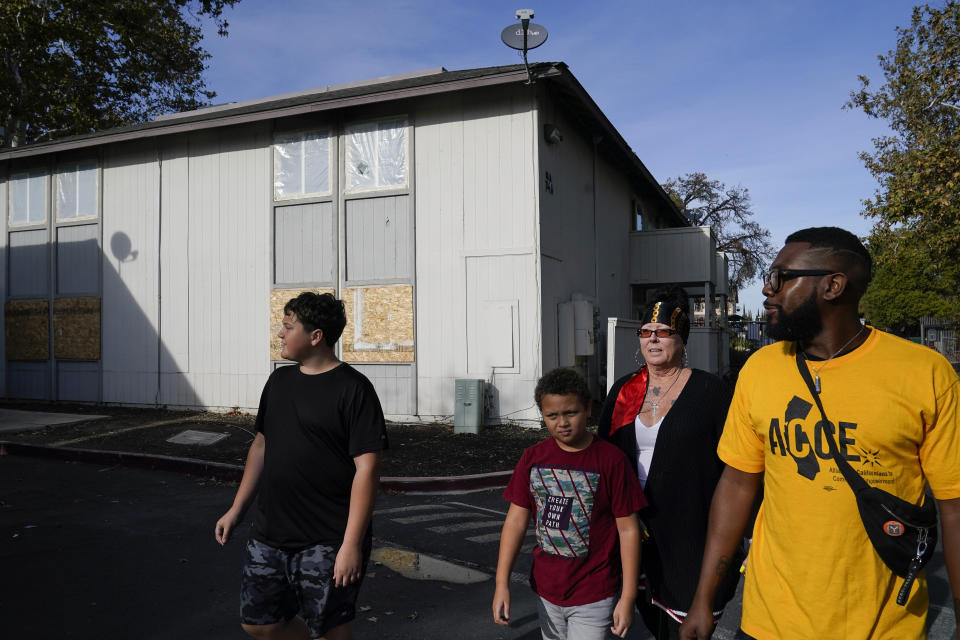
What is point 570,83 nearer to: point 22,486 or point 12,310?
point 22,486

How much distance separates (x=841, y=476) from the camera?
6.30ft

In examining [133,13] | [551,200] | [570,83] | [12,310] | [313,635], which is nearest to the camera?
[313,635]

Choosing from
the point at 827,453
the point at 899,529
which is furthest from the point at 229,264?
the point at 899,529

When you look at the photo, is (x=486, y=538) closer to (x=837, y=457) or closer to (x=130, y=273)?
(x=837, y=457)

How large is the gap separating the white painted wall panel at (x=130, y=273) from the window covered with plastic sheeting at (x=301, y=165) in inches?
131

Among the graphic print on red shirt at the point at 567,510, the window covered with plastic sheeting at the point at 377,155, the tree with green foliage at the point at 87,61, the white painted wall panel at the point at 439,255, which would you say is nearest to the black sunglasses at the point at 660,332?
the graphic print on red shirt at the point at 567,510

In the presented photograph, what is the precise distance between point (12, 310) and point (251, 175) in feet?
25.7

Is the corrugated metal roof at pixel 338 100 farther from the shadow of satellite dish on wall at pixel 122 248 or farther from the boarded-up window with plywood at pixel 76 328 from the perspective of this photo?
the boarded-up window with plywood at pixel 76 328

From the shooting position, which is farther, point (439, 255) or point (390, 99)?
point (439, 255)

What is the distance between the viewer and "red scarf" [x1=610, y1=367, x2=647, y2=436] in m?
2.97

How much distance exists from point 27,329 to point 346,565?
56.4ft

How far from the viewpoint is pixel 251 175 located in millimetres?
13977

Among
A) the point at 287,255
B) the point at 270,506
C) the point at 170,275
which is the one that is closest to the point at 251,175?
the point at 287,255

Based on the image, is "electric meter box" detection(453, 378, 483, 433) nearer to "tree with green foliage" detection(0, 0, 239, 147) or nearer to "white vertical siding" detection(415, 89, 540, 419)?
"white vertical siding" detection(415, 89, 540, 419)
